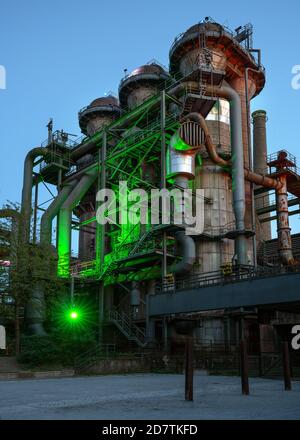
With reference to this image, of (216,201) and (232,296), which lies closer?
(232,296)

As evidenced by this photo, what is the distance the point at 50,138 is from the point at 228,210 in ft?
73.3

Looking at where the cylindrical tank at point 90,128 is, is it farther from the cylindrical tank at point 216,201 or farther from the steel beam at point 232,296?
the steel beam at point 232,296

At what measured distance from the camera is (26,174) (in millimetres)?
48375

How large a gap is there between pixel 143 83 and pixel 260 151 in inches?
521

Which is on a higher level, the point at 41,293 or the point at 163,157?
the point at 163,157

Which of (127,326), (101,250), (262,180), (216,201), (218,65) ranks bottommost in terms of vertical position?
(127,326)

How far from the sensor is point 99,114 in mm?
53750

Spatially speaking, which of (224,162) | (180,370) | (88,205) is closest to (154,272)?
(224,162)

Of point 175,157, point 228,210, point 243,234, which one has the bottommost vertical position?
point 243,234

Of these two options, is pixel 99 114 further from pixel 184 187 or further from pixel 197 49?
pixel 184 187

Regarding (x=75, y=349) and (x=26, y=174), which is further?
(x=26, y=174)
